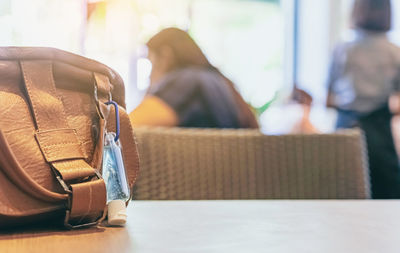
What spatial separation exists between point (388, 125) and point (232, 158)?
1339mm

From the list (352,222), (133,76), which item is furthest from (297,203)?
(133,76)

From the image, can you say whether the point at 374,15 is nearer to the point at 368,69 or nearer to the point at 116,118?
the point at 368,69

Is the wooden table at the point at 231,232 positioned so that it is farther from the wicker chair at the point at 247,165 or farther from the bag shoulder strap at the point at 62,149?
the wicker chair at the point at 247,165

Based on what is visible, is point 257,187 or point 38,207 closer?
point 38,207

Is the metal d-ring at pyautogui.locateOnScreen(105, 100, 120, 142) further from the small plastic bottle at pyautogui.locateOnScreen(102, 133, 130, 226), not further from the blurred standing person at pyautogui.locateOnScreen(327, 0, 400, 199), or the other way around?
the blurred standing person at pyautogui.locateOnScreen(327, 0, 400, 199)

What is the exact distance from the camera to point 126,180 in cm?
56

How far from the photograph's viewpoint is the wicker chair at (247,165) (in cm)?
103

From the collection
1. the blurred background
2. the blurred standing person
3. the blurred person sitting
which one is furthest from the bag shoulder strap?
the blurred background

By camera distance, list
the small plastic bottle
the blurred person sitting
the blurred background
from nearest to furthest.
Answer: the small plastic bottle < the blurred person sitting < the blurred background

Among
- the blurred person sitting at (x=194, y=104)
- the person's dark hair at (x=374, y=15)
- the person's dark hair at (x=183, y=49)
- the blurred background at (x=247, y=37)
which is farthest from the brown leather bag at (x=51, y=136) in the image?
the blurred background at (x=247, y=37)

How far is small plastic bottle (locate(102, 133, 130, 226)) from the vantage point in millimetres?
537

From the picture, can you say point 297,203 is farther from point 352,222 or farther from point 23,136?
point 23,136

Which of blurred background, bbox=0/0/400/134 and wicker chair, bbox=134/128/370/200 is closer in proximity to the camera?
wicker chair, bbox=134/128/370/200

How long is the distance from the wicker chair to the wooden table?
0.34 meters
